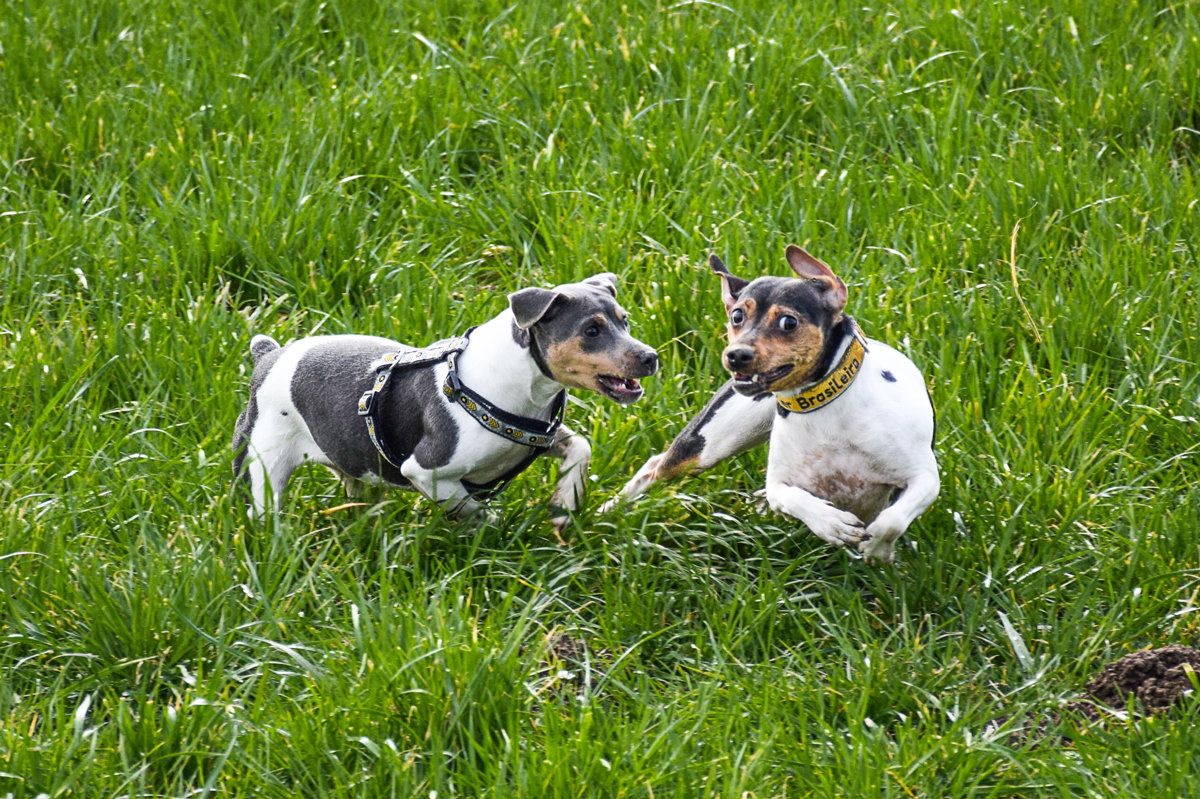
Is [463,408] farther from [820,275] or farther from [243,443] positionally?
[820,275]

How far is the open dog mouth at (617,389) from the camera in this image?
11.5 feet

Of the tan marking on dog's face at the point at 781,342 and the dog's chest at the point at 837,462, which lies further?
the dog's chest at the point at 837,462

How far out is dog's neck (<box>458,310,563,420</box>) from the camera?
360cm

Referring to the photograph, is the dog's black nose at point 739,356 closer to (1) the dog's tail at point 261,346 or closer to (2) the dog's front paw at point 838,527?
(2) the dog's front paw at point 838,527

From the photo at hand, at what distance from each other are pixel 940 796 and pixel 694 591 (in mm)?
972

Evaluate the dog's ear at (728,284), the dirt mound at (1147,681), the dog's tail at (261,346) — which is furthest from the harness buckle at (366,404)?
the dirt mound at (1147,681)

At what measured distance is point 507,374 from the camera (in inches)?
142

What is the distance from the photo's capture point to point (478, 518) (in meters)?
3.87

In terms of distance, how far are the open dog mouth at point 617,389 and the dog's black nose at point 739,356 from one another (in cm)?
34

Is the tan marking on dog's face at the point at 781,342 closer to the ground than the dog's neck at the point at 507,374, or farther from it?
farther from it

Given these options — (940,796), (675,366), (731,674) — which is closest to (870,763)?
(940,796)

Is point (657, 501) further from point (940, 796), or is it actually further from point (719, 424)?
point (940, 796)

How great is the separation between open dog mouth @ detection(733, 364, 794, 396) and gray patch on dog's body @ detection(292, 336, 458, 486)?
0.84 metres

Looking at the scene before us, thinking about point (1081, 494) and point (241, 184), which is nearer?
point (1081, 494)
